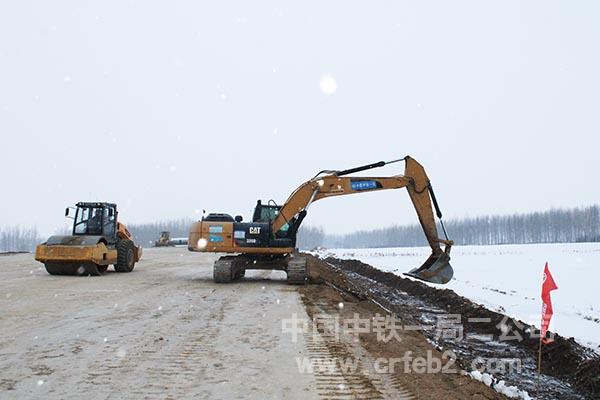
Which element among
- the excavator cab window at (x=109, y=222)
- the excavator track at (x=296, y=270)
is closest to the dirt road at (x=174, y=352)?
the excavator track at (x=296, y=270)

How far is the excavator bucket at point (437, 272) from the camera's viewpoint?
39.0 feet

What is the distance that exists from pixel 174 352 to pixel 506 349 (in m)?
5.49

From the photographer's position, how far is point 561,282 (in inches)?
666

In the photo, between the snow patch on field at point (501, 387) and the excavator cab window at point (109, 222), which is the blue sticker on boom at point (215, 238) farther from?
the snow patch on field at point (501, 387)

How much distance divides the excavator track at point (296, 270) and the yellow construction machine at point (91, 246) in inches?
284

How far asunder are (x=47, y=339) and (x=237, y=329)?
278 centimetres

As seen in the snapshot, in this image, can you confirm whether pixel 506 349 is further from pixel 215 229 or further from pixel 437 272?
pixel 215 229

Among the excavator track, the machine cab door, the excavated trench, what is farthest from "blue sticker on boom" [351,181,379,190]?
the machine cab door

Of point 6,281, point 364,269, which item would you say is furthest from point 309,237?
point 6,281

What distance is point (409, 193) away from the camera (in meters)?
13.5

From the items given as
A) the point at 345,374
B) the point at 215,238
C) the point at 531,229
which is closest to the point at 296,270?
the point at 215,238

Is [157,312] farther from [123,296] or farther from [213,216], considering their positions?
[213,216]

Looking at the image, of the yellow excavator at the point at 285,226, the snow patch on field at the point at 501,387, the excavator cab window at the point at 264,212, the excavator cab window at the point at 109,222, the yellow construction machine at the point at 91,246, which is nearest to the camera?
the snow patch on field at the point at 501,387

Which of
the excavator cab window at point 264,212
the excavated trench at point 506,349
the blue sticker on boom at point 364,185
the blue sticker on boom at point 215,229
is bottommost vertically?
the excavated trench at point 506,349
